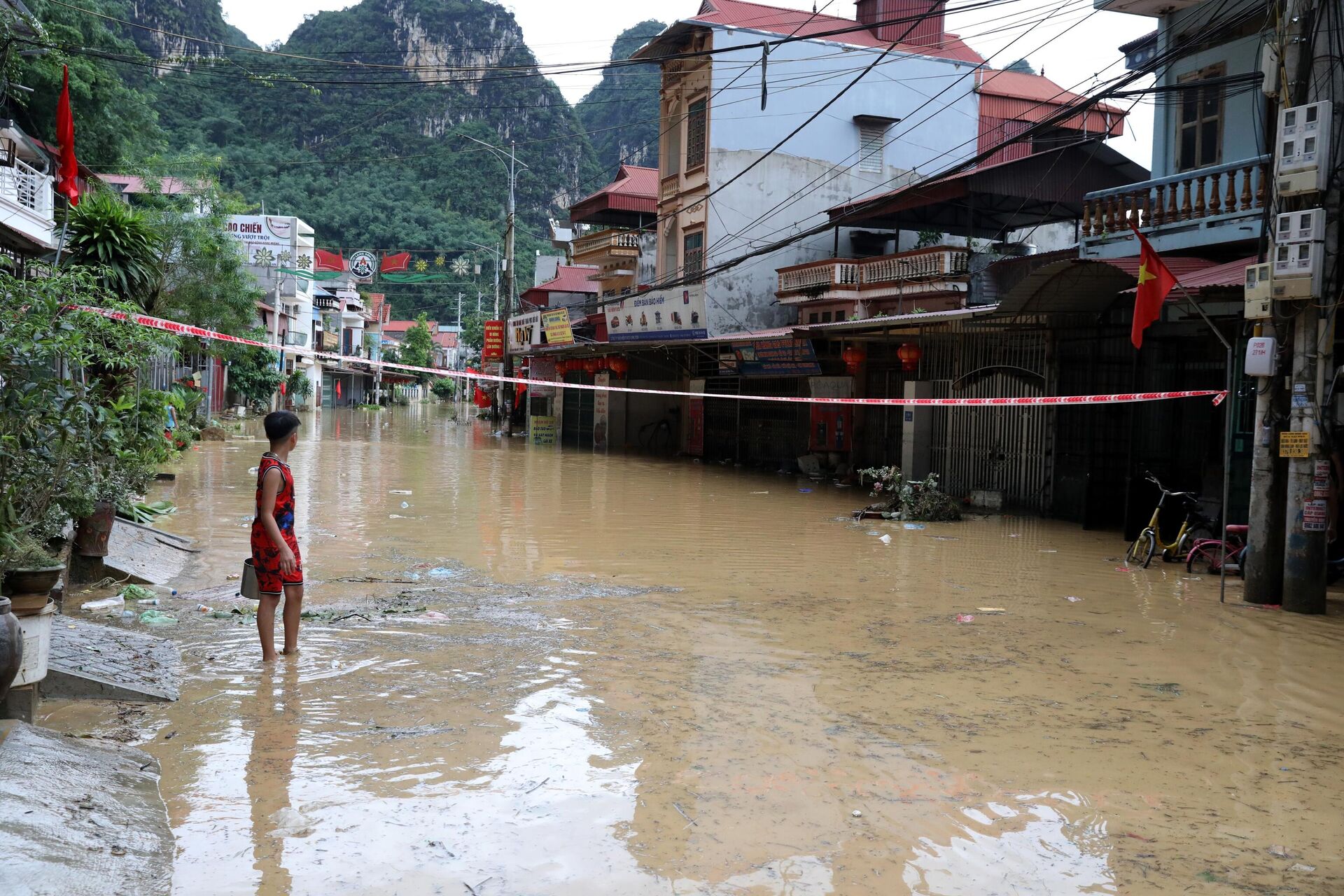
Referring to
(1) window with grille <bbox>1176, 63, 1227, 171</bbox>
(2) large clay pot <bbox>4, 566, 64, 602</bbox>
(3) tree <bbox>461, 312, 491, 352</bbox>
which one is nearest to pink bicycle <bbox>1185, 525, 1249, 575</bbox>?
(1) window with grille <bbox>1176, 63, 1227, 171</bbox>

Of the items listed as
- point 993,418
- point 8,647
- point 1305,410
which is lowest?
point 8,647

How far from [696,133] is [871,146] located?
4.91 meters

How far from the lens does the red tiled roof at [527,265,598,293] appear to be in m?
47.8

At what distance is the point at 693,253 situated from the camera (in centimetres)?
3017

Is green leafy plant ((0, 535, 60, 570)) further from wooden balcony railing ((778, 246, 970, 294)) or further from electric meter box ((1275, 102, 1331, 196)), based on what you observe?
wooden balcony railing ((778, 246, 970, 294))

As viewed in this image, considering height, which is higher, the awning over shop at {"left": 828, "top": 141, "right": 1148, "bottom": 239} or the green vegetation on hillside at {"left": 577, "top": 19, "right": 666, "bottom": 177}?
the green vegetation on hillside at {"left": 577, "top": 19, "right": 666, "bottom": 177}

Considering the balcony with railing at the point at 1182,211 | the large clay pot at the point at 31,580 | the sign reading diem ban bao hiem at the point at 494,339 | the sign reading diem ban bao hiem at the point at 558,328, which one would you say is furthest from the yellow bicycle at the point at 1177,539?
the sign reading diem ban bao hiem at the point at 494,339

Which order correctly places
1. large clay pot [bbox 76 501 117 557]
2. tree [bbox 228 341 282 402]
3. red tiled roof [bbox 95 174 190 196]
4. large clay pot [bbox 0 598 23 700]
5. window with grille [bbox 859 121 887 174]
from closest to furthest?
large clay pot [bbox 0 598 23 700]
large clay pot [bbox 76 501 117 557]
window with grille [bbox 859 121 887 174]
red tiled roof [bbox 95 174 190 196]
tree [bbox 228 341 282 402]

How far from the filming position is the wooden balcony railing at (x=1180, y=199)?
12852 millimetres

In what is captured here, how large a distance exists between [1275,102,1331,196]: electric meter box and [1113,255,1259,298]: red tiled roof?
0.96m

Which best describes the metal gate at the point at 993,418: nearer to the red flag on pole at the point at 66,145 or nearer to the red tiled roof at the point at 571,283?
the red flag on pole at the point at 66,145

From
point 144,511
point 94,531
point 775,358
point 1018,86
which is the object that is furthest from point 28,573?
point 1018,86

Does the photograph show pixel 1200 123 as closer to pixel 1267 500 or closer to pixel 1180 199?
pixel 1180 199

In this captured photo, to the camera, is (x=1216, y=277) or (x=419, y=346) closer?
(x=1216, y=277)
